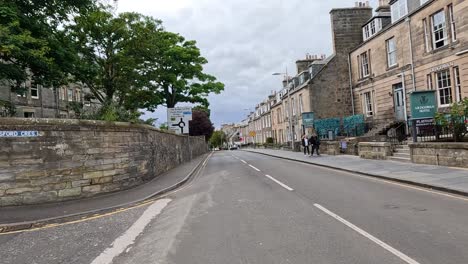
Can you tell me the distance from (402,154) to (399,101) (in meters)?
10.1

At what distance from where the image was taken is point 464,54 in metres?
20.1

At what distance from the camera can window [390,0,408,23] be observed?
2593 centimetres

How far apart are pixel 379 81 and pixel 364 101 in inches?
143

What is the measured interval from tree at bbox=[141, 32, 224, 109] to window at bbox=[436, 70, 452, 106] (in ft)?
66.5

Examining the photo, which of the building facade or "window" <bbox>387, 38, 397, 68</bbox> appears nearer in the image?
"window" <bbox>387, 38, 397, 68</bbox>

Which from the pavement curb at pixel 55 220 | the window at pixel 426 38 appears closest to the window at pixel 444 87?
the window at pixel 426 38

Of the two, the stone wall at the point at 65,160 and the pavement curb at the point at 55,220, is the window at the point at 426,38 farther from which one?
the pavement curb at the point at 55,220

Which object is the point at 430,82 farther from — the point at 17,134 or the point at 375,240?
the point at 17,134

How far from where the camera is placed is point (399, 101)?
1069 inches

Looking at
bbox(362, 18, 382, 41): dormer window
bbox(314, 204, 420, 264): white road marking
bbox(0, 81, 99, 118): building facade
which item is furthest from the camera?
bbox(0, 81, 99, 118): building facade

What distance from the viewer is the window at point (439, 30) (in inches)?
862

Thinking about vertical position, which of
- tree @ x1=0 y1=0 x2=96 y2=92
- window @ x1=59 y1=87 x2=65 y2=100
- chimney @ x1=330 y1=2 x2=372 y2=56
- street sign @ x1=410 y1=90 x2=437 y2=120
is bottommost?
street sign @ x1=410 y1=90 x2=437 y2=120

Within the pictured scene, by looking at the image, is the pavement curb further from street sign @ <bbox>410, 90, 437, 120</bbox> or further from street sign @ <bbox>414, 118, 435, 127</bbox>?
street sign @ <bbox>414, 118, 435, 127</bbox>

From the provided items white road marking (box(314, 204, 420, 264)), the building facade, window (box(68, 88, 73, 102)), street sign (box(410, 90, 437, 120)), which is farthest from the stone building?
window (box(68, 88, 73, 102))
